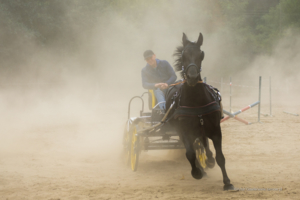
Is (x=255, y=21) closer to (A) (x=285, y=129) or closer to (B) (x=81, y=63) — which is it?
(B) (x=81, y=63)

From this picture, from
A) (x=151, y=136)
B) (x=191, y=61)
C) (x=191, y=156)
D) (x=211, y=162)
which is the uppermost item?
(x=191, y=61)

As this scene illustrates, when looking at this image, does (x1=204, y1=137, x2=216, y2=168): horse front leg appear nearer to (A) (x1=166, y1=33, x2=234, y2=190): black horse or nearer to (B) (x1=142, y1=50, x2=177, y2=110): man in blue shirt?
(A) (x1=166, y1=33, x2=234, y2=190): black horse

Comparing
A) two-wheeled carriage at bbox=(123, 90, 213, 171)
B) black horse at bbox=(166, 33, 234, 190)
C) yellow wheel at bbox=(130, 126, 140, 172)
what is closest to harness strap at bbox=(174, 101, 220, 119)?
black horse at bbox=(166, 33, 234, 190)

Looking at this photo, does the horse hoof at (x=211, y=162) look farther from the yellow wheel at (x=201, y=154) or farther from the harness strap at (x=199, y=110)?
the harness strap at (x=199, y=110)

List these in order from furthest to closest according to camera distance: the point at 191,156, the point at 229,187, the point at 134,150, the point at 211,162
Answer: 1. the point at 134,150
2. the point at 211,162
3. the point at 191,156
4. the point at 229,187

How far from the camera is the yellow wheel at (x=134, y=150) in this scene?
5.11 m

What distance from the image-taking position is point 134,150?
17.1 feet

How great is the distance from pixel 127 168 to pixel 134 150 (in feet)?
1.62

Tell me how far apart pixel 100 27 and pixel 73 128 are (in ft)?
57.7

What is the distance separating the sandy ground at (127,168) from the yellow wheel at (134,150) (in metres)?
0.13

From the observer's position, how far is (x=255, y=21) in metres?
43.1

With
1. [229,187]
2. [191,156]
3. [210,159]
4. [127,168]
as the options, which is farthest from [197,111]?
[127,168]

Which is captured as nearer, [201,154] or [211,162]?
[211,162]

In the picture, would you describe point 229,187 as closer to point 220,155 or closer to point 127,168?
point 220,155
